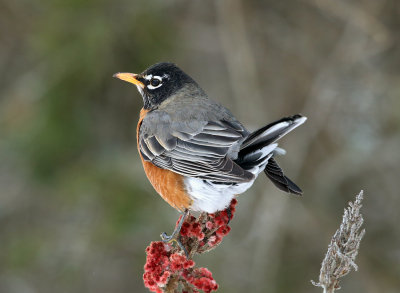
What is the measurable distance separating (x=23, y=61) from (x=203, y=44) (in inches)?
95.1

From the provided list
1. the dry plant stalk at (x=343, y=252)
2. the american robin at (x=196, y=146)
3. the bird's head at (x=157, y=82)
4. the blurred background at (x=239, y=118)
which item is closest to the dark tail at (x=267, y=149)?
→ the american robin at (x=196, y=146)

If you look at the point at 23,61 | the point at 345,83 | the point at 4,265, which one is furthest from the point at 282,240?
Result: the point at 23,61

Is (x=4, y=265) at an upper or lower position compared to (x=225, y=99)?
lower

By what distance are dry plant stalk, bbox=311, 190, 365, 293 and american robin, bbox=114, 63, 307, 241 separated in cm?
83

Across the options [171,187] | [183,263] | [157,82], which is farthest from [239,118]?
[183,263]

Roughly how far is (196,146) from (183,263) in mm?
1315

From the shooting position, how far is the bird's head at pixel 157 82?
4.43 meters

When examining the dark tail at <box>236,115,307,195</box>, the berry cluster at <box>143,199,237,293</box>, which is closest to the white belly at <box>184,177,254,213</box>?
the dark tail at <box>236,115,307,195</box>

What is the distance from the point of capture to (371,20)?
19.4ft

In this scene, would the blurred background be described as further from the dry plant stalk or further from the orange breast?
the dry plant stalk

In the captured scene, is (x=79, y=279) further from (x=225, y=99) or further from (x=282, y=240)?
(x=225, y=99)

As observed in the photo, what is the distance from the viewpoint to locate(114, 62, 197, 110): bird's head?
443cm

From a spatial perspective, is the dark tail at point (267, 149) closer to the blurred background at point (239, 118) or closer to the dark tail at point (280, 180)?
the dark tail at point (280, 180)

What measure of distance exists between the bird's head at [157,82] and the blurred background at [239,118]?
161 cm
